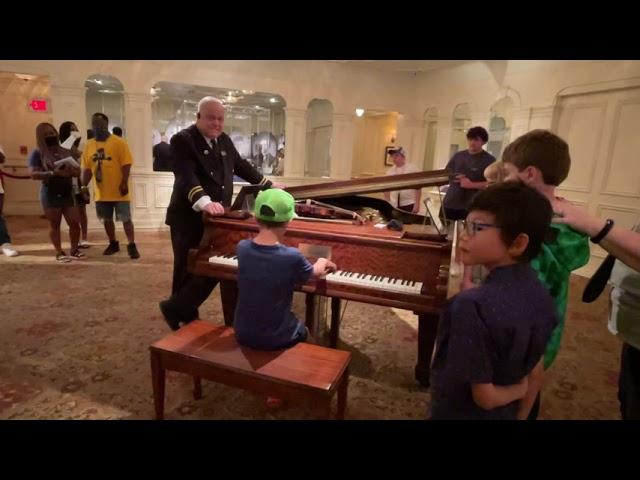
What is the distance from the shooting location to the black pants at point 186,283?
2.62 m

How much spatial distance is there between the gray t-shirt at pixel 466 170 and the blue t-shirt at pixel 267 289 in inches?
129

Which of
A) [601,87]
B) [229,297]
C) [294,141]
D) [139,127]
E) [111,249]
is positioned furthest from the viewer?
[294,141]

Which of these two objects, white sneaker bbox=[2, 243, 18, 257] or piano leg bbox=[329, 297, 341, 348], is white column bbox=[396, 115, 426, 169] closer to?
piano leg bbox=[329, 297, 341, 348]

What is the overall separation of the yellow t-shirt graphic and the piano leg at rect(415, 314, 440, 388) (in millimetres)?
4479

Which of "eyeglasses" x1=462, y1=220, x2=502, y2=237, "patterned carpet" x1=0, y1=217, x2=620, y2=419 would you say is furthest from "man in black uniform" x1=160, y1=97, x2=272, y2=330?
"eyeglasses" x1=462, y1=220, x2=502, y2=237

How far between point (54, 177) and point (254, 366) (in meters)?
4.50

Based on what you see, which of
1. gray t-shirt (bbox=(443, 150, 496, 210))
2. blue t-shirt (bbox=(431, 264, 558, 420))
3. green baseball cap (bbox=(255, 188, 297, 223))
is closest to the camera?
blue t-shirt (bbox=(431, 264, 558, 420))

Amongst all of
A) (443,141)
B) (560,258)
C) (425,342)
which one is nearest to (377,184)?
(425,342)

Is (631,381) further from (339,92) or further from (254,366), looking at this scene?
(339,92)

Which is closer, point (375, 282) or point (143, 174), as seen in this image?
point (375, 282)

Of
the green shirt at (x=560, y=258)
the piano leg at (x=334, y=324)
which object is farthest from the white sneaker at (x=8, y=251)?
the green shirt at (x=560, y=258)

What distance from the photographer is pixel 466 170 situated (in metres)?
4.59

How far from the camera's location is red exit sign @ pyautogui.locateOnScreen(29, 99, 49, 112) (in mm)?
8234

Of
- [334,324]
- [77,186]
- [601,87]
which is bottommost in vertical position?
[334,324]
